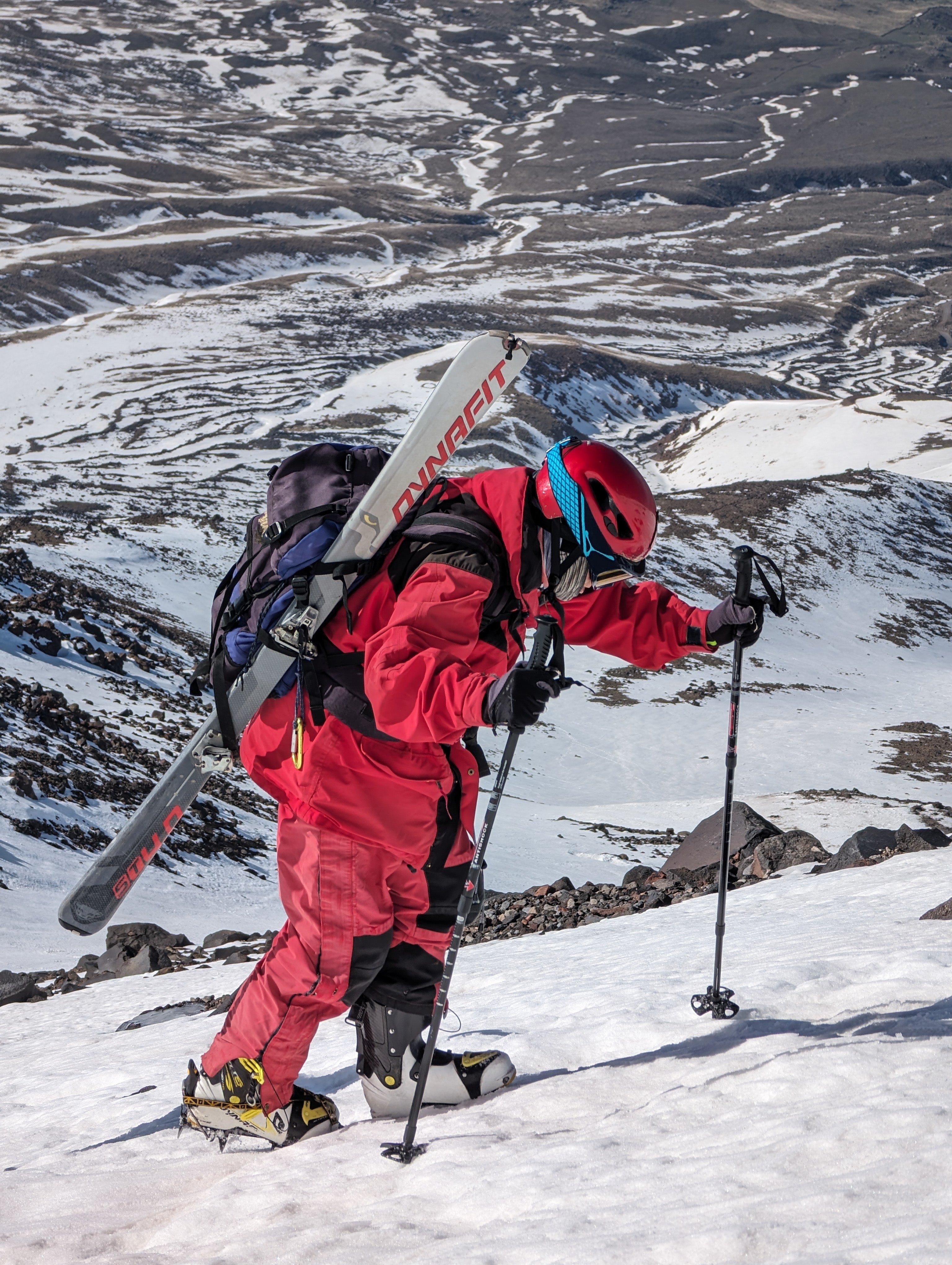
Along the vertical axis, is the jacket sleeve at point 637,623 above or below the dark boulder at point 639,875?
above

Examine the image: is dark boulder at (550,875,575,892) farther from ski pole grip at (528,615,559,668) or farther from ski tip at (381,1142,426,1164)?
ski pole grip at (528,615,559,668)

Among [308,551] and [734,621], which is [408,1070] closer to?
[308,551]

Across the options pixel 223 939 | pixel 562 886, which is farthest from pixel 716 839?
pixel 223 939

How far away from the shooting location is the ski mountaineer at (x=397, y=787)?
3197 millimetres

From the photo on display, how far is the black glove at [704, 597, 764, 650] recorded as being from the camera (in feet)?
12.7

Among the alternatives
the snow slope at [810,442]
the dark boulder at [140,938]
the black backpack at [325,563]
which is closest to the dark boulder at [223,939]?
the dark boulder at [140,938]

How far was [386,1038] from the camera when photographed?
3.73 m

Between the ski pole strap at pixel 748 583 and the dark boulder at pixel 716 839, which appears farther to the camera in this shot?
the dark boulder at pixel 716 839

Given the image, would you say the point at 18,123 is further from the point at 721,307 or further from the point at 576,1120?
the point at 576,1120

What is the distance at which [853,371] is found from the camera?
97500 mm

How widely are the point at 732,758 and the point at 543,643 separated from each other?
1381mm

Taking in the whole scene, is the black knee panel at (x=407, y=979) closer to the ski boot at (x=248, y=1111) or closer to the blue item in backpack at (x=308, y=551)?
the ski boot at (x=248, y=1111)

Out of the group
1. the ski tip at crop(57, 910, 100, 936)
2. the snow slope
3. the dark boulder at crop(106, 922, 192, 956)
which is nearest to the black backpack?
the ski tip at crop(57, 910, 100, 936)

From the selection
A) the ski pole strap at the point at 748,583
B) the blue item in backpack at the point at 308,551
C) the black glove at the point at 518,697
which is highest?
the blue item in backpack at the point at 308,551
